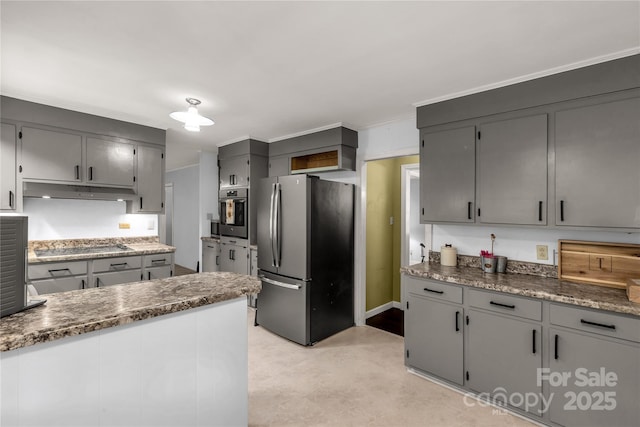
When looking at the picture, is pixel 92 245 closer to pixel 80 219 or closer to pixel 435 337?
pixel 80 219

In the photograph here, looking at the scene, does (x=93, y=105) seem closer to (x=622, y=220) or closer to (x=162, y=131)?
(x=162, y=131)

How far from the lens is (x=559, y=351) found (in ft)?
6.47

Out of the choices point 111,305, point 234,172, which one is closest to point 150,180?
point 234,172

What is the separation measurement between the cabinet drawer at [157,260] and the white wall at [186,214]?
2.84 meters

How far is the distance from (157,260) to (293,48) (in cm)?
292

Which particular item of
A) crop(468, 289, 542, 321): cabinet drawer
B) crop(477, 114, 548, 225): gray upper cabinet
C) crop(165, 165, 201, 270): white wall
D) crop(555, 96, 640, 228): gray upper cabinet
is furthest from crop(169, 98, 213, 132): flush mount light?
crop(165, 165, 201, 270): white wall

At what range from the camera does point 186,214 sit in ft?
23.0

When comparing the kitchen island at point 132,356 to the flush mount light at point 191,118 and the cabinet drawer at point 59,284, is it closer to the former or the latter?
the flush mount light at point 191,118

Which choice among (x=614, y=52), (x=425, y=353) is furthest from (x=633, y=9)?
(x=425, y=353)

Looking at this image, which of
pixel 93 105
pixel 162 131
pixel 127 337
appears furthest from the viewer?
pixel 162 131

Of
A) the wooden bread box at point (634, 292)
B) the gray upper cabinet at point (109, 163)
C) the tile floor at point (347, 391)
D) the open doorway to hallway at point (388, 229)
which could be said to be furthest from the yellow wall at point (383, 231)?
the gray upper cabinet at point (109, 163)

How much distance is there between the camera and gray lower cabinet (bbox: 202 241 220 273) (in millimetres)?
4836

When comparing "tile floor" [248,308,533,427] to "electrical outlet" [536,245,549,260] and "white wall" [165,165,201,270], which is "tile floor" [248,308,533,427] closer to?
"electrical outlet" [536,245,549,260]

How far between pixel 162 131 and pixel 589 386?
4617mm
